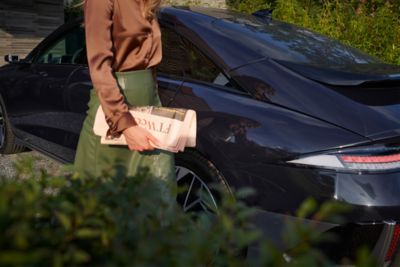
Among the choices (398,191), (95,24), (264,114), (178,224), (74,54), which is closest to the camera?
(178,224)

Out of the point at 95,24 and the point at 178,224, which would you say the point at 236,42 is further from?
the point at 178,224

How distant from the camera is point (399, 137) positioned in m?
2.21

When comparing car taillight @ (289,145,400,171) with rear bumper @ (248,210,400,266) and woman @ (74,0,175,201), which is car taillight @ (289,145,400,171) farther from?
woman @ (74,0,175,201)

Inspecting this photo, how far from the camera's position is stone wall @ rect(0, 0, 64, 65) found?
1030 centimetres

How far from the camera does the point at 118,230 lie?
0.99 m

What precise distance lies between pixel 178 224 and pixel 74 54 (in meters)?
3.01

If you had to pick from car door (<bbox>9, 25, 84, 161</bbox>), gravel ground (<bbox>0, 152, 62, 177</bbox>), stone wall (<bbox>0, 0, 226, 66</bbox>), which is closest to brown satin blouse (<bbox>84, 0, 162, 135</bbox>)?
car door (<bbox>9, 25, 84, 161</bbox>)

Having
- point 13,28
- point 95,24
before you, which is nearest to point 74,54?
point 95,24

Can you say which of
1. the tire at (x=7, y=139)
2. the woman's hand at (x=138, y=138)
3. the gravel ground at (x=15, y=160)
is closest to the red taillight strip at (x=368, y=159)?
the woman's hand at (x=138, y=138)

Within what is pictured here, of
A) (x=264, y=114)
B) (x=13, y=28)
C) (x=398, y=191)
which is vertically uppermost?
(x=264, y=114)

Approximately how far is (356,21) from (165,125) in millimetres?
4697

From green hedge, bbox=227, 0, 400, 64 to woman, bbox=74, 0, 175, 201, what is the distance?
13.6ft

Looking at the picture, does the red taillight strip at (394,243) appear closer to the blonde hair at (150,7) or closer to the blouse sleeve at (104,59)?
the blouse sleeve at (104,59)

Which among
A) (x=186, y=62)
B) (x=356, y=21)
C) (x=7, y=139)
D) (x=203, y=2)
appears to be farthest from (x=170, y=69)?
(x=203, y=2)
